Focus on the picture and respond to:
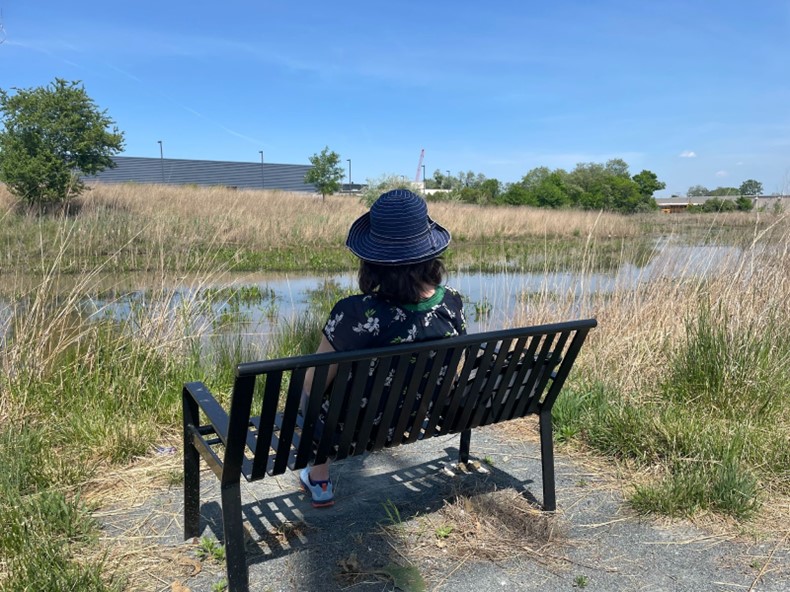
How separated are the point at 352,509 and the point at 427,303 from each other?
1099mm

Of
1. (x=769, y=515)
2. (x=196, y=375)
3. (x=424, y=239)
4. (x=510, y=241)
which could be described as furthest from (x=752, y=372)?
(x=510, y=241)

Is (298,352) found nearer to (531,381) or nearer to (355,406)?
(531,381)

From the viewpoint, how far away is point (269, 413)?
1913 millimetres

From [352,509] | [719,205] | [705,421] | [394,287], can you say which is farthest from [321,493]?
[719,205]

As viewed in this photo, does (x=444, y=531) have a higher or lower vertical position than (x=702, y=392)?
lower

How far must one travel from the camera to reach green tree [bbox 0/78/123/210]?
17500mm

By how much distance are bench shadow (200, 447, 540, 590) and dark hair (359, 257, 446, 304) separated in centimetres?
101

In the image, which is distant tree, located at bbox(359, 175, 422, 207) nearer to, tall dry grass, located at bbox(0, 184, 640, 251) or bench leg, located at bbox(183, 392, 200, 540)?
tall dry grass, located at bbox(0, 184, 640, 251)

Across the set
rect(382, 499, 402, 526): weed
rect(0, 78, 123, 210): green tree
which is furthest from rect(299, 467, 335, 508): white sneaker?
rect(0, 78, 123, 210): green tree

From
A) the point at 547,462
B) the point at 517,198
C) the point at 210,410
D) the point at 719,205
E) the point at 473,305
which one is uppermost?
the point at 517,198

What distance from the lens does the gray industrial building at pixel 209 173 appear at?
51781 mm

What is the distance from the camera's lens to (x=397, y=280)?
2.29 meters

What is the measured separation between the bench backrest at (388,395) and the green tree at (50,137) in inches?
671

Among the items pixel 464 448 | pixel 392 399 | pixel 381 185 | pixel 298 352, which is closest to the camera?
pixel 392 399
